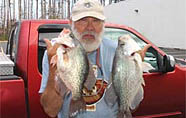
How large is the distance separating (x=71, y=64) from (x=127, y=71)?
35 centimetres

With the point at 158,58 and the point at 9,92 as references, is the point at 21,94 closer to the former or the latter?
the point at 9,92

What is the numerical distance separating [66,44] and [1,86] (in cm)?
133

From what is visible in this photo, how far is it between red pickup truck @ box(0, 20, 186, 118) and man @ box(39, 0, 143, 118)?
3.06ft

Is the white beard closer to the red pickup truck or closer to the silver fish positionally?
the silver fish

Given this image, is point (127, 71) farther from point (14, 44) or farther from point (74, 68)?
point (14, 44)

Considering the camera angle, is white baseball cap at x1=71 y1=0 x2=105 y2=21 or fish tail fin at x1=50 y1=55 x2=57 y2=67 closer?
fish tail fin at x1=50 y1=55 x2=57 y2=67

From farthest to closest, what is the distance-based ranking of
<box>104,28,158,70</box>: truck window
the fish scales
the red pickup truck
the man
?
<box>104,28,158,70</box>: truck window, the red pickup truck, the man, the fish scales

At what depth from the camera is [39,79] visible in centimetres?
296

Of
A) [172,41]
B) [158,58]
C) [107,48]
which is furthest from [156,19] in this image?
[107,48]

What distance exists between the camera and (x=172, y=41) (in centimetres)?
1559

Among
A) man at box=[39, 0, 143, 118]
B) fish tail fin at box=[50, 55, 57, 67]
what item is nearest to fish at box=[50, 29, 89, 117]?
fish tail fin at box=[50, 55, 57, 67]

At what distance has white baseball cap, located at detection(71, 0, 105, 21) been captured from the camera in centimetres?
194

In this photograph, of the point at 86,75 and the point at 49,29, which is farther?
the point at 49,29

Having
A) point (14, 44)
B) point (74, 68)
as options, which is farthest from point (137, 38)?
point (74, 68)
